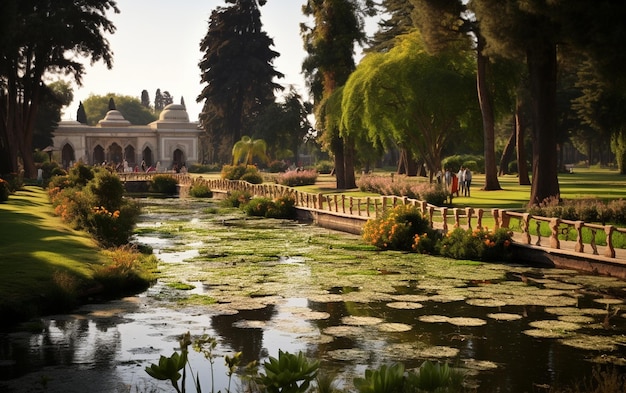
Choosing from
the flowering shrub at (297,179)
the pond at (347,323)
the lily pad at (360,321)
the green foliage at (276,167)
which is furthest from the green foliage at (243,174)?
the lily pad at (360,321)

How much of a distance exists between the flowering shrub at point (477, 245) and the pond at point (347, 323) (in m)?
0.59

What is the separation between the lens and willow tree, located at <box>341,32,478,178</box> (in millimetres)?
35844

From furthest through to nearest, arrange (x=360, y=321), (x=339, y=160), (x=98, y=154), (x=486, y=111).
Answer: (x=98, y=154) < (x=339, y=160) < (x=486, y=111) < (x=360, y=321)

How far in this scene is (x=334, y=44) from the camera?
44.8 meters

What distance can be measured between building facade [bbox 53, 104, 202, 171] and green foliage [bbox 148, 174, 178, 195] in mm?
28526


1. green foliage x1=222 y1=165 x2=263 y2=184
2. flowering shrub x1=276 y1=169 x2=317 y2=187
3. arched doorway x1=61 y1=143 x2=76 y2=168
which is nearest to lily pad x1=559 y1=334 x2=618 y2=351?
green foliage x1=222 y1=165 x2=263 y2=184

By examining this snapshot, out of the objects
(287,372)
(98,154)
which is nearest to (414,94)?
(287,372)

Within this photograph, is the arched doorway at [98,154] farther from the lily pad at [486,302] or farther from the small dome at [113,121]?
the lily pad at [486,302]

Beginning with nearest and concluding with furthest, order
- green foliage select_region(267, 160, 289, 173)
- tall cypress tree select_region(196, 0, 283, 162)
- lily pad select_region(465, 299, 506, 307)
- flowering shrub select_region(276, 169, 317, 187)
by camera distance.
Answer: lily pad select_region(465, 299, 506, 307) < flowering shrub select_region(276, 169, 317, 187) < green foliage select_region(267, 160, 289, 173) < tall cypress tree select_region(196, 0, 283, 162)

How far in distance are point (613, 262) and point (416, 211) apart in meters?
7.00

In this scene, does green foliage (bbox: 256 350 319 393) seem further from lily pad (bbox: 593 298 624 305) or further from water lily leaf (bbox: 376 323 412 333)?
lily pad (bbox: 593 298 624 305)

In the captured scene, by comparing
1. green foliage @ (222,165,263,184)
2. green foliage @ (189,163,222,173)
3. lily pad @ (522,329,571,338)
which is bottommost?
lily pad @ (522,329,571,338)

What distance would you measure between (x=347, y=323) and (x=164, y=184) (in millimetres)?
46077

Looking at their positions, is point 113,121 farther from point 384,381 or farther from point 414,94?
point 384,381
